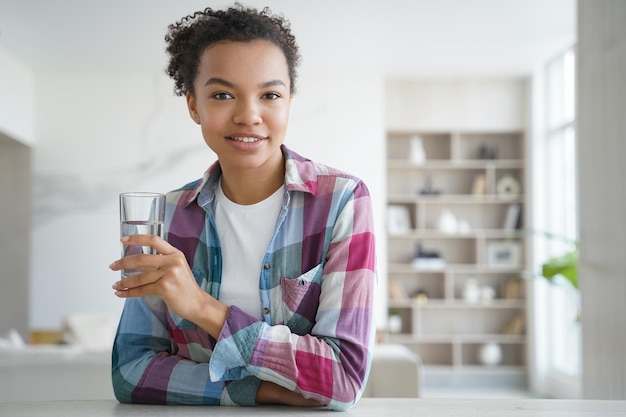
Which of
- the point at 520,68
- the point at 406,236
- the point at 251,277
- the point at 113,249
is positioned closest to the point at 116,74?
the point at 113,249

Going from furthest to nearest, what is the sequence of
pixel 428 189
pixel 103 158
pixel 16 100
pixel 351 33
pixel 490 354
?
1. pixel 428 189
2. pixel 490 354
3. pixel 103 158
4. pixel 16 100
5. pixel 351 33

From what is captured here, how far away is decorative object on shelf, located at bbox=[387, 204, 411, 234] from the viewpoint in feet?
23.0

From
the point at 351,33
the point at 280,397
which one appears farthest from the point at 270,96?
the point at 351,33

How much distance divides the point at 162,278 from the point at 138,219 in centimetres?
8

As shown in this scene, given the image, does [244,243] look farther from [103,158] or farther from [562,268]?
[103,158]

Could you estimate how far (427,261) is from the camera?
7.03 metres

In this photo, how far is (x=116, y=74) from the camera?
6.70m

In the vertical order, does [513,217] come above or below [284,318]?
above

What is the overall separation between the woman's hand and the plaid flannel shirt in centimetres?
7

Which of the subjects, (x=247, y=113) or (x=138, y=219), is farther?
(x=247, y=113)

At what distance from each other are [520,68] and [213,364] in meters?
6.12

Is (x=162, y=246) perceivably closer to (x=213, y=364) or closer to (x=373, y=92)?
(x=213, y=364)

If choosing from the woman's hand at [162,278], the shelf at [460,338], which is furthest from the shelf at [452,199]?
the woman's hand at [162,278]

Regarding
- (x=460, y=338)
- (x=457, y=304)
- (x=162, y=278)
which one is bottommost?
(x=460, y=338)
